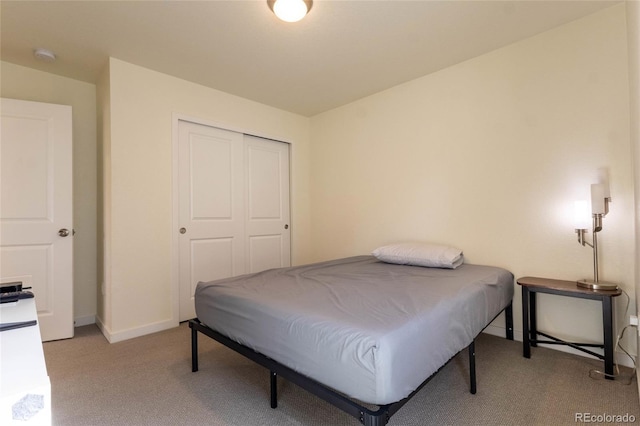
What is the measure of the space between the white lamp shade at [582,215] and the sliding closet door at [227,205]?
2.97 metres

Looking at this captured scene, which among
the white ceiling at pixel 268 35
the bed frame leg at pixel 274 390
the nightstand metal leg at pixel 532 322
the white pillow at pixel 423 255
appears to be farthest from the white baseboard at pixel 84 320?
the nightstand metal leg at pixel 532 322

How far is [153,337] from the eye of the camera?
2699mm

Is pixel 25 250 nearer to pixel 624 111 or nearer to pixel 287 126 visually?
pixel 287 126

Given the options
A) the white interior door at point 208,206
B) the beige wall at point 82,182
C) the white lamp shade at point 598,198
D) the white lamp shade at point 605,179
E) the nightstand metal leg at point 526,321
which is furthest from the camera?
the white interior door at point 208,206

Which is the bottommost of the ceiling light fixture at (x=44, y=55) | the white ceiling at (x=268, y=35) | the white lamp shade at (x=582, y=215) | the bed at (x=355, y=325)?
the bed at (x=355, y=325)

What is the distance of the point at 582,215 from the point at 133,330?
3586mm

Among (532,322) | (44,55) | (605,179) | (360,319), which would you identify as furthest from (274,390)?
(44,55)

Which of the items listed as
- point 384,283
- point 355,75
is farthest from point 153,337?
point 355,75

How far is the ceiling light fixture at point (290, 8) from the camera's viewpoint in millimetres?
1933

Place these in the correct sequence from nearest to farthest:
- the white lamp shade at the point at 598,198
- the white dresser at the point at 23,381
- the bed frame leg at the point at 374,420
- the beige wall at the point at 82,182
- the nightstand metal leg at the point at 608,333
A: the white dresser at the point at 23,381, the bed frame leg at the point at 374,420, the nightstand metal leg at the point at 608,333, the white lamp shade at the point at 598,198, the beige wall at the point at 82,182

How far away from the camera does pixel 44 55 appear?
8.39 feet

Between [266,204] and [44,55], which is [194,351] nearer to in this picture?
[266,204]

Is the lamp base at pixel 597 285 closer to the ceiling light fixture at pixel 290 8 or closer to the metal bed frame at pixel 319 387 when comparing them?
the metal bed frame at pixel 319 387

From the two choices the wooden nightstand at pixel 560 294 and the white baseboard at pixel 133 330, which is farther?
the white baseboard at pixel 133 330
